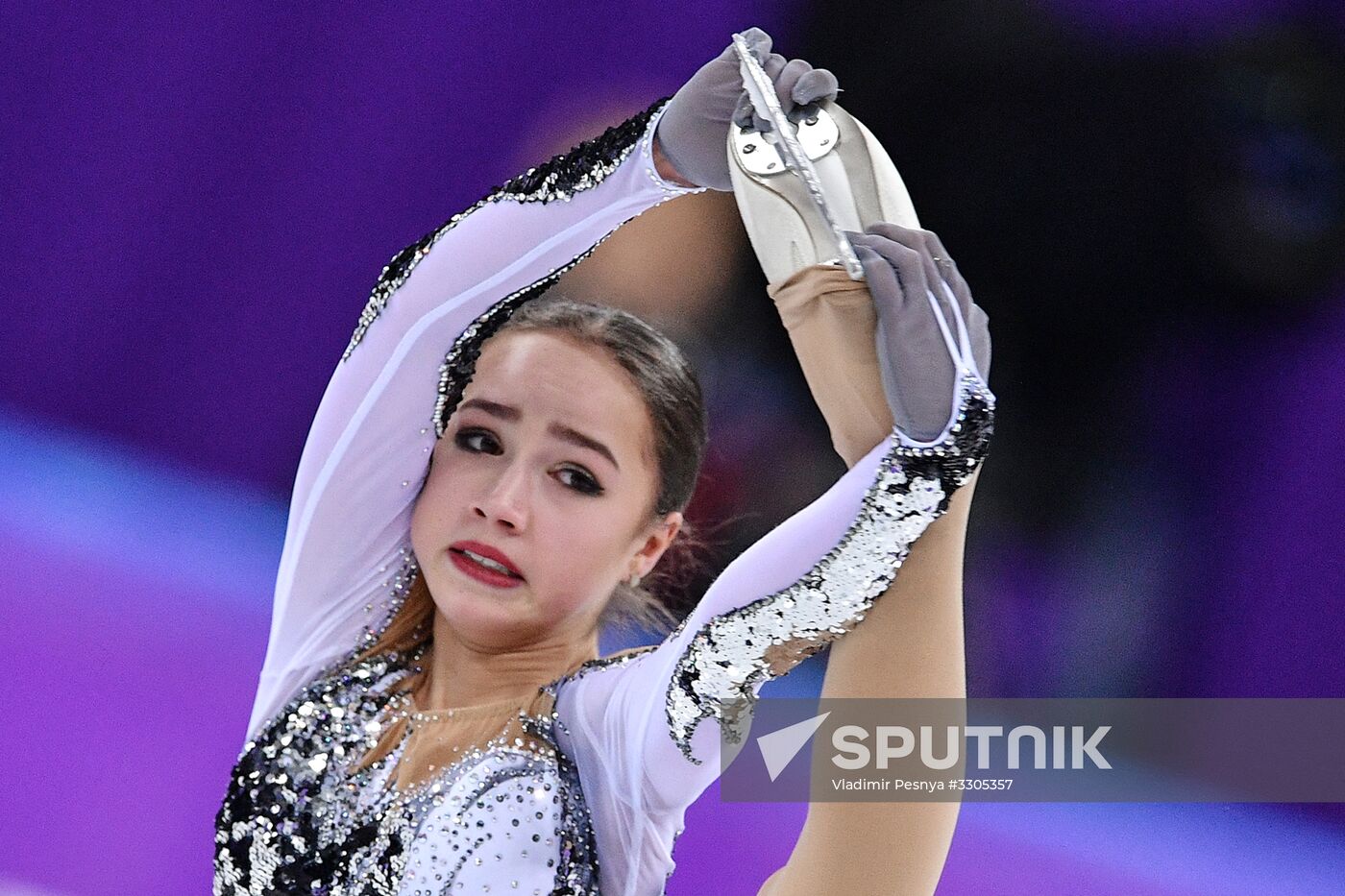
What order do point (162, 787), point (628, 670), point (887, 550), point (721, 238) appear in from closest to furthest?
point (887, 550)
point (628, 670)
point (721, 238)
point (162, 787)

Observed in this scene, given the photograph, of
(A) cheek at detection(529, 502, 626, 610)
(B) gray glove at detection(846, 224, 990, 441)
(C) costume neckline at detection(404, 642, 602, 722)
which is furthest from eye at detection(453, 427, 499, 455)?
(B) gray glove at detection(846, 224, 990, 441)

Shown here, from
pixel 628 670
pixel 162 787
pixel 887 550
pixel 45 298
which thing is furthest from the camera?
pixel 45 298

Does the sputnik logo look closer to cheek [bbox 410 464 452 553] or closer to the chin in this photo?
the chin

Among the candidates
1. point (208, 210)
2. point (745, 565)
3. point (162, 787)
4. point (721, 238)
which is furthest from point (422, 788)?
point (208, 210)

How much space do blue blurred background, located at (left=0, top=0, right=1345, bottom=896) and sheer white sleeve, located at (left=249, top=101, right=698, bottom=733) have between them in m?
0.44

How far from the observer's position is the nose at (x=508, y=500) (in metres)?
1.38

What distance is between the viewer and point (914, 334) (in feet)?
3.34

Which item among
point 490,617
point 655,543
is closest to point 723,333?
point 655,543

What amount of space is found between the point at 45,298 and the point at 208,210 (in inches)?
13.0

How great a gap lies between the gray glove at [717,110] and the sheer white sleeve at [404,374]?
0.03m

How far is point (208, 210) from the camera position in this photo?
2.24 meters

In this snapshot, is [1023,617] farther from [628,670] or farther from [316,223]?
[316,223]

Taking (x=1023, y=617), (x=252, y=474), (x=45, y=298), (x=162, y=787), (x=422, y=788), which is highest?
(x=45, y=298)

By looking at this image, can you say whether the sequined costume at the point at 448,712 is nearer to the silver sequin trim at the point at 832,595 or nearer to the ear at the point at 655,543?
the silver sequin trim at the point at 832,595
